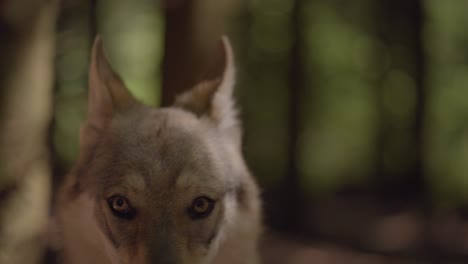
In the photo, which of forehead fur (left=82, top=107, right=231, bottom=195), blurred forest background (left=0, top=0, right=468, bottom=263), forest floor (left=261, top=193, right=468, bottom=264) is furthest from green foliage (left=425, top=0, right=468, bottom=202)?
forehead fur (left=82, top=107, right=231, bottom=195)

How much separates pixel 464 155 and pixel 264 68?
319 centimetres

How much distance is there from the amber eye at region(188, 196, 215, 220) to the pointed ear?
685 millimetres

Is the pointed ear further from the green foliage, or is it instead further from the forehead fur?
the green foliage

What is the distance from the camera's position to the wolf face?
293 centimetres

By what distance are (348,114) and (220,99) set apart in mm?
6563

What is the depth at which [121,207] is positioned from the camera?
2.98 metres

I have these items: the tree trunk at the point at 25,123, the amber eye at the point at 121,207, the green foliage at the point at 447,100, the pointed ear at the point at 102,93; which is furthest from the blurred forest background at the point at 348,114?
the amber eye at the point at 121,207

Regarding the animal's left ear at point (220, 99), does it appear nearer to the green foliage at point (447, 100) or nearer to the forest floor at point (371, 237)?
the forest floor at point (371, 237)

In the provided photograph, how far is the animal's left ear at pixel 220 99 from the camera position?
136 inches

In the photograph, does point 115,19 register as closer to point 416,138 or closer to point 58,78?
point 58,78

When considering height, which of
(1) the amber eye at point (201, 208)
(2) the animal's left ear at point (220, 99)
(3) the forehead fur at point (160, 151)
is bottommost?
(1) the amber eye at point (201, 208)

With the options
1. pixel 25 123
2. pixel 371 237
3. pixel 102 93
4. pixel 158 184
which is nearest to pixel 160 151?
pixel 158 184

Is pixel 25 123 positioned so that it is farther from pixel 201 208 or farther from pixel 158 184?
pixel 201 208

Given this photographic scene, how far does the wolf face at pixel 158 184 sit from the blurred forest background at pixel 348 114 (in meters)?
3.19
